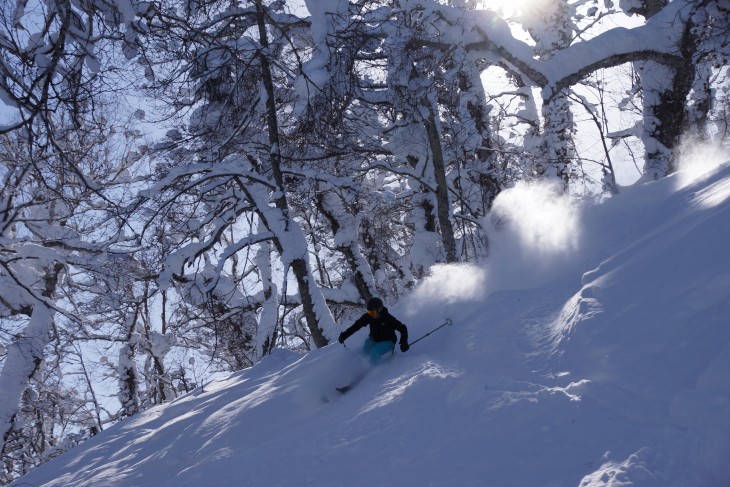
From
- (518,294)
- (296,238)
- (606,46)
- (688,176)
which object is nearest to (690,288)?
(518,294)

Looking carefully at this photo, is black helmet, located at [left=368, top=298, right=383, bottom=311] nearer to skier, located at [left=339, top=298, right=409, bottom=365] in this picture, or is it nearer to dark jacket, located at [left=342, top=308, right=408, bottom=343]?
skier, located at [left=339, top=298, right=409, bottom=365]

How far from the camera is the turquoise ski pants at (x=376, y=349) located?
7.41 meters

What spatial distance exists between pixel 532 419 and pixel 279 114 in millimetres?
11012

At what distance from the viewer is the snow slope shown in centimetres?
361

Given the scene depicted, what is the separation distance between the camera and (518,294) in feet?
25.2

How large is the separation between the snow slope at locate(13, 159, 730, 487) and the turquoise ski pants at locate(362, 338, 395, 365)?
6.4 inches

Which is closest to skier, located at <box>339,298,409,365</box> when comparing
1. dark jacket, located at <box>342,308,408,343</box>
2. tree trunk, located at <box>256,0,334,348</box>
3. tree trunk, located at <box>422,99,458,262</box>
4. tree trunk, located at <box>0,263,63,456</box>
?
dark jacket, located at <box>342,308,408,343</box>

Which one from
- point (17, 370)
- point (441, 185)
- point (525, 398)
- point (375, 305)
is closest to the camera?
point (525, 398)

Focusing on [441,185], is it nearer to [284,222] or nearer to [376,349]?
[284,222]

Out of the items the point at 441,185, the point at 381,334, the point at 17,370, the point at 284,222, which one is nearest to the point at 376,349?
the point at 381,334

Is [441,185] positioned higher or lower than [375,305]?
higher

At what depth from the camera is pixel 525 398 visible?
446cm

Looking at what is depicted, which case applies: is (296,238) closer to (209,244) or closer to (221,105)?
(209,244)

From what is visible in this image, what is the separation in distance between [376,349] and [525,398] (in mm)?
3184
